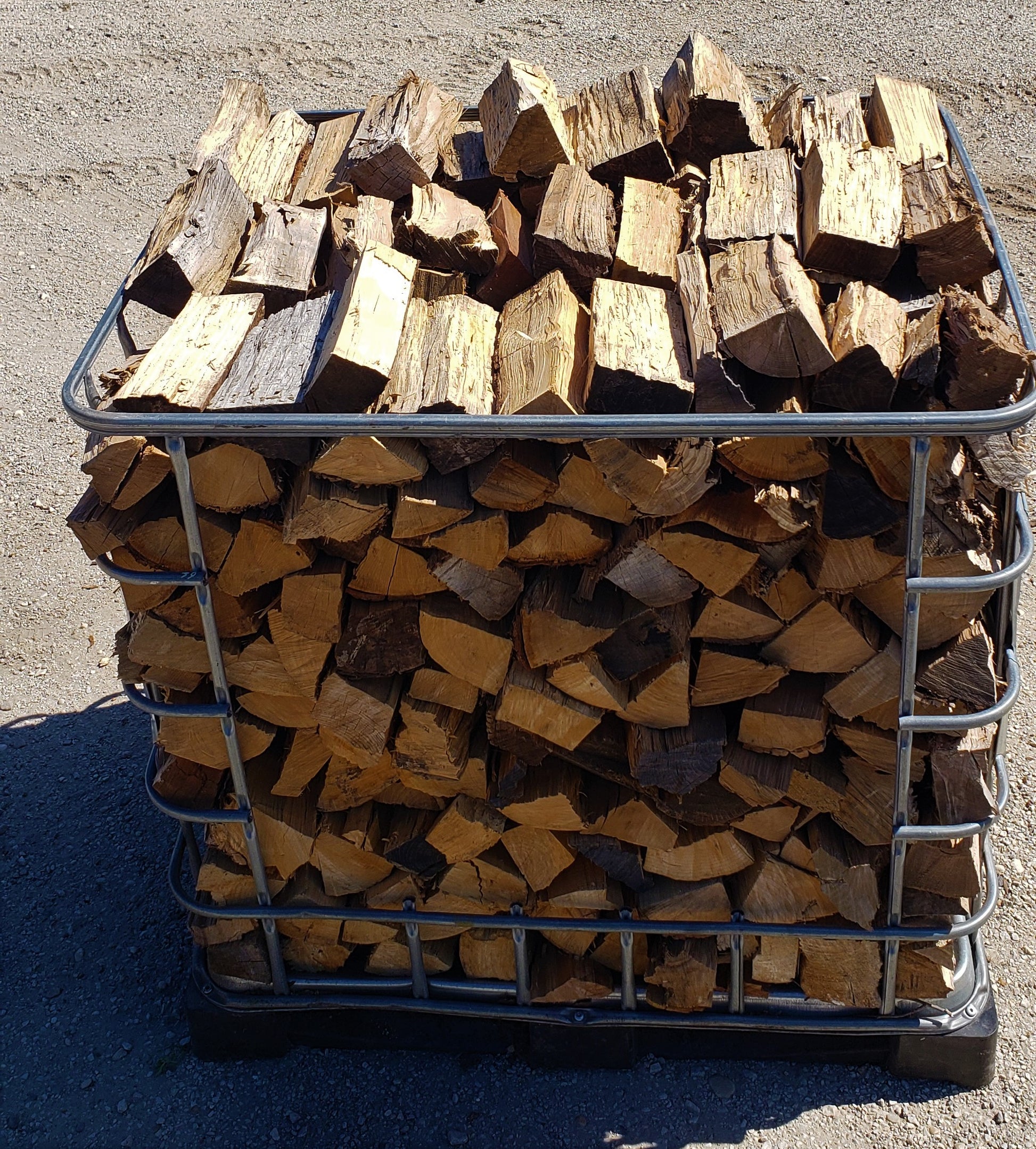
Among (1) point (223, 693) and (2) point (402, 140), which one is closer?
(1) point (223, 693)

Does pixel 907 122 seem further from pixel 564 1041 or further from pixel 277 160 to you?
pixel 564 1041

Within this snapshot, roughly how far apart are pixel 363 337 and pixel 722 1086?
1.98 meters

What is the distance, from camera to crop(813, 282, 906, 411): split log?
89.2 inches

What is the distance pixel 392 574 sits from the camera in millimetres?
2496

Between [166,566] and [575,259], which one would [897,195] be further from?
[166,566]

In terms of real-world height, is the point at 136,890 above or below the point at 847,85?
below

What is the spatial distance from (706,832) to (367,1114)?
1101 mm

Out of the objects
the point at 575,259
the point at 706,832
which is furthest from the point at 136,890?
the point at 575,259

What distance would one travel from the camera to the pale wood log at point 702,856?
107 inches

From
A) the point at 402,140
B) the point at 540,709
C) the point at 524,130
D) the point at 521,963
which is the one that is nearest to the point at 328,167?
the point at 402,140

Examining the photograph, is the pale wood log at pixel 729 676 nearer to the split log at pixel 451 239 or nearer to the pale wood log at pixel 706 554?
the pale wood log at pixel 706 554

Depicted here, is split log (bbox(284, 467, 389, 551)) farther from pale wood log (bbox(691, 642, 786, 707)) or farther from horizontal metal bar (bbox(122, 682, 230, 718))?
pale wood log (bbox(691, 642, 786, 707))

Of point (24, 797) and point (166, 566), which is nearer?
point (166, 566)

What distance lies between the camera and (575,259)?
271 centimetres
